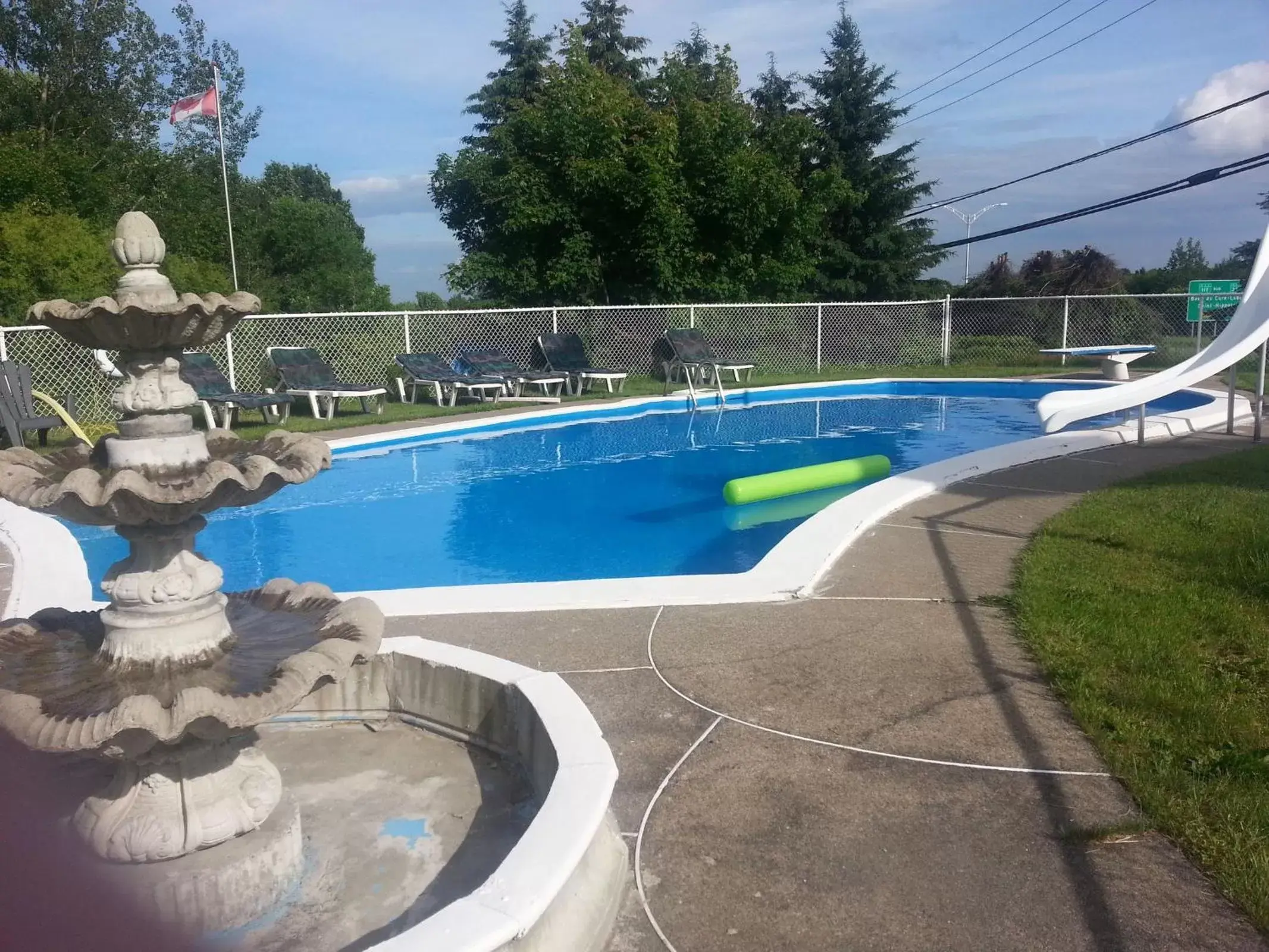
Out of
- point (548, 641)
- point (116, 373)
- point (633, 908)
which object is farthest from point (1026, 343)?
point (633, 908)

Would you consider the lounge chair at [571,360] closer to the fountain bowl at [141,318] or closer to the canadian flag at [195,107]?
the canadian flag at [195,107]

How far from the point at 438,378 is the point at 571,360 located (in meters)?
3.11

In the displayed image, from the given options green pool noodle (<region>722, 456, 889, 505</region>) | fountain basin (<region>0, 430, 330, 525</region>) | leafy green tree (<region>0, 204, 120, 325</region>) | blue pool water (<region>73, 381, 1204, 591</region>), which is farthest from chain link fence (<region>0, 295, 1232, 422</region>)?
fountain basin (<region>0, 430, 330, 525</region>)

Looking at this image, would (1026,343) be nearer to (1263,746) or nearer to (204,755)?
(1263,746)

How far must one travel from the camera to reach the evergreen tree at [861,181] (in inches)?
1178

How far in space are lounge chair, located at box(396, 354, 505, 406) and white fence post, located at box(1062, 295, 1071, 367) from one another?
40.6 ft

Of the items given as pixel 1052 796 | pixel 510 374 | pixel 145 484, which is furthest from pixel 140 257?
pixel 510 374

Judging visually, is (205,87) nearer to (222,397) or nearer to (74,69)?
(74,69)

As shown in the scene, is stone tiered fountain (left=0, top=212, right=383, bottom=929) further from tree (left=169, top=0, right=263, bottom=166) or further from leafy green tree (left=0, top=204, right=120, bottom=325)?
tree (left=169, top=0, right=263, bottom=166)

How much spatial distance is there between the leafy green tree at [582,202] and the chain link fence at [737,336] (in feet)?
7.95

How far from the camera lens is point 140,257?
273 cm

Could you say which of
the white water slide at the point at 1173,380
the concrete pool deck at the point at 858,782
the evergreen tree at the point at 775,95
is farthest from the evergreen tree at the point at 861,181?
the concrete pool deck at the point at 858,782

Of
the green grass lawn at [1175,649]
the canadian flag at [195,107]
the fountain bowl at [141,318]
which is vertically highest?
the canadian flag at [195,107]

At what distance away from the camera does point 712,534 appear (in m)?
8.56
